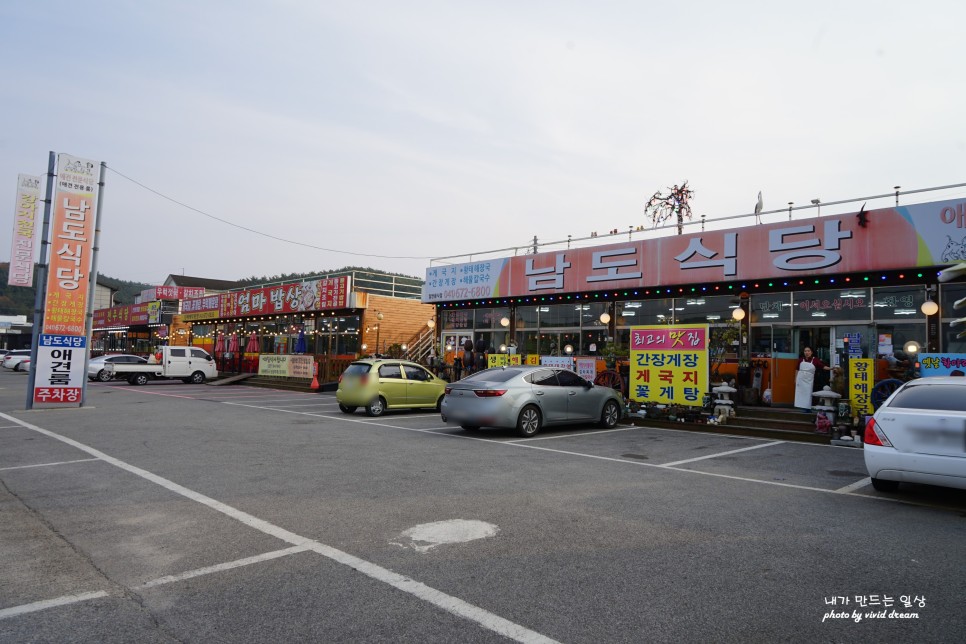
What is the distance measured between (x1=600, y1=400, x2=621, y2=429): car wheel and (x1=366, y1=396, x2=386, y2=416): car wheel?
5.88m

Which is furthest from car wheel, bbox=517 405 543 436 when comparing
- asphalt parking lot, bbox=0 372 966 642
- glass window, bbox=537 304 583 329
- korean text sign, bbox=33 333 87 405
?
korean text sign, bbox=33 333 87 405

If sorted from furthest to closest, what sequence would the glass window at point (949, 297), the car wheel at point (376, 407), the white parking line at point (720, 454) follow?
the car wheel at point (376, 407), the glass window at point (949, 297), the white parking line at point (720, 454)

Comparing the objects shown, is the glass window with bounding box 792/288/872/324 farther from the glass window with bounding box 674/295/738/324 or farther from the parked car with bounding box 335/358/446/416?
the parked car with bounding box 335/358/446/416

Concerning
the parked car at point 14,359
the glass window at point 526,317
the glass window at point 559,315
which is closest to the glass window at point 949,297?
the glass window at point 559,315

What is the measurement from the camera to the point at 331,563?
439 cm

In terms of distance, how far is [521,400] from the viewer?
457 inches

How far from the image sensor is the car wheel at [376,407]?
15.6 m

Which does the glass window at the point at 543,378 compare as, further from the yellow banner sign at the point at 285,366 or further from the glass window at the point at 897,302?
the yellow banner sign at the point at 285,366

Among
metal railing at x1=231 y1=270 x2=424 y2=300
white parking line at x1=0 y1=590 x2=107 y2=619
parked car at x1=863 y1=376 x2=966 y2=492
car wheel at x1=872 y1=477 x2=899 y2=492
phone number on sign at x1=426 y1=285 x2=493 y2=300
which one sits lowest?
white parking line at x1=0 y1=590 x2=107 y2=619

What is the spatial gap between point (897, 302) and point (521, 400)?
10.2m

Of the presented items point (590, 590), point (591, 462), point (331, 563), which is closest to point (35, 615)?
point (331, 563)

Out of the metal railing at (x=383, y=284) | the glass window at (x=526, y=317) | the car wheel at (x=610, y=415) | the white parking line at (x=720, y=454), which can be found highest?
the metal railing at (x=383, y=284)

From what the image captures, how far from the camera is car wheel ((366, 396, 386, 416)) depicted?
51.1 ft

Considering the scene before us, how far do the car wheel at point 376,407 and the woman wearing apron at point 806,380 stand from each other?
1020 cm
